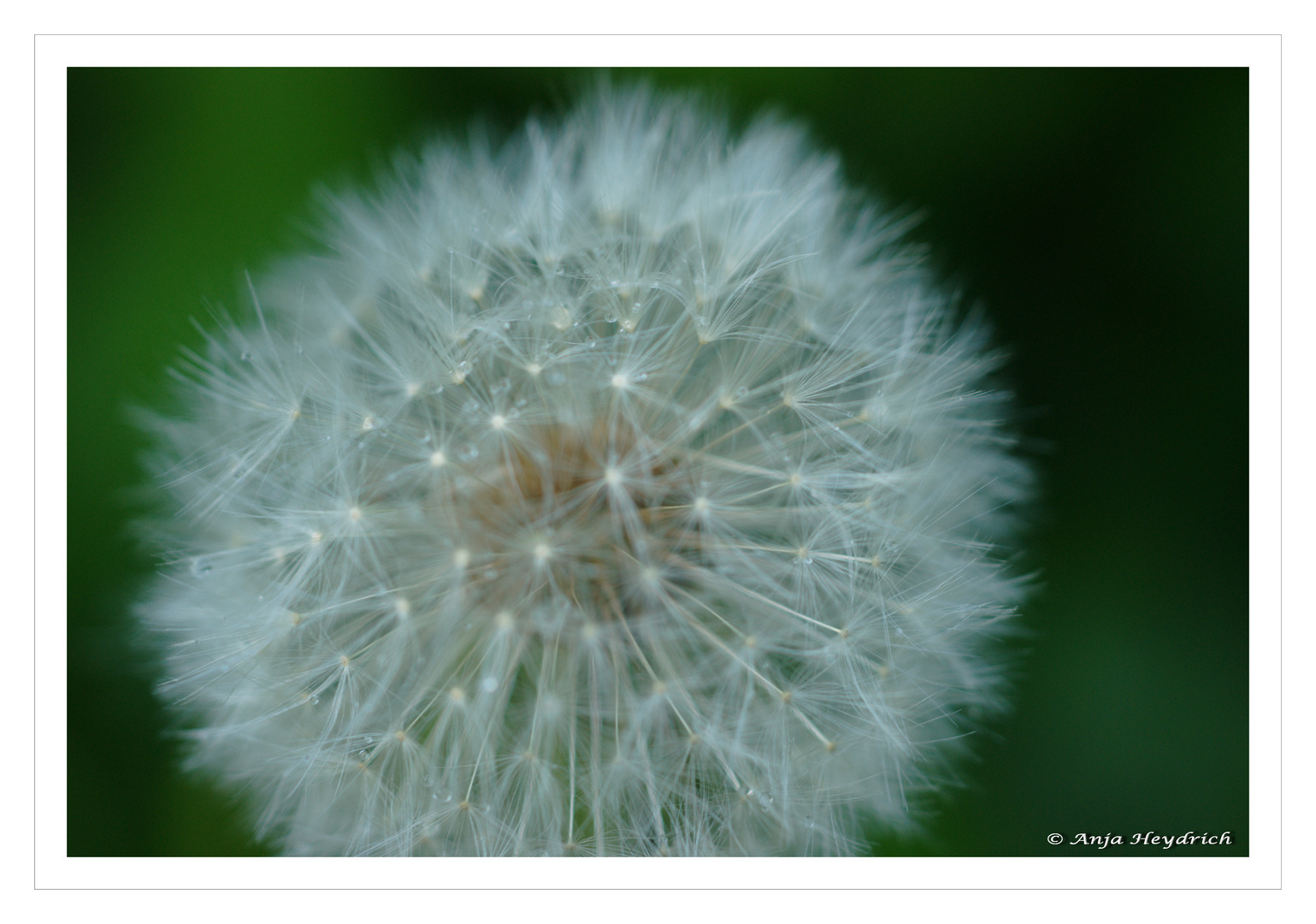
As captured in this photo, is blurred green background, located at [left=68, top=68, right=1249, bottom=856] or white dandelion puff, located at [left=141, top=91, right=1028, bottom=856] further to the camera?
blurred green background, located at [left=68, top=68, right=1249, bottom=856]

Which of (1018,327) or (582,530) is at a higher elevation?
(1018,327)

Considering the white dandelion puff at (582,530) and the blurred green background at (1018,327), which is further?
the blurred green background at (1018,327)

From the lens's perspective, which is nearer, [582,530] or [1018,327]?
[582,530]
